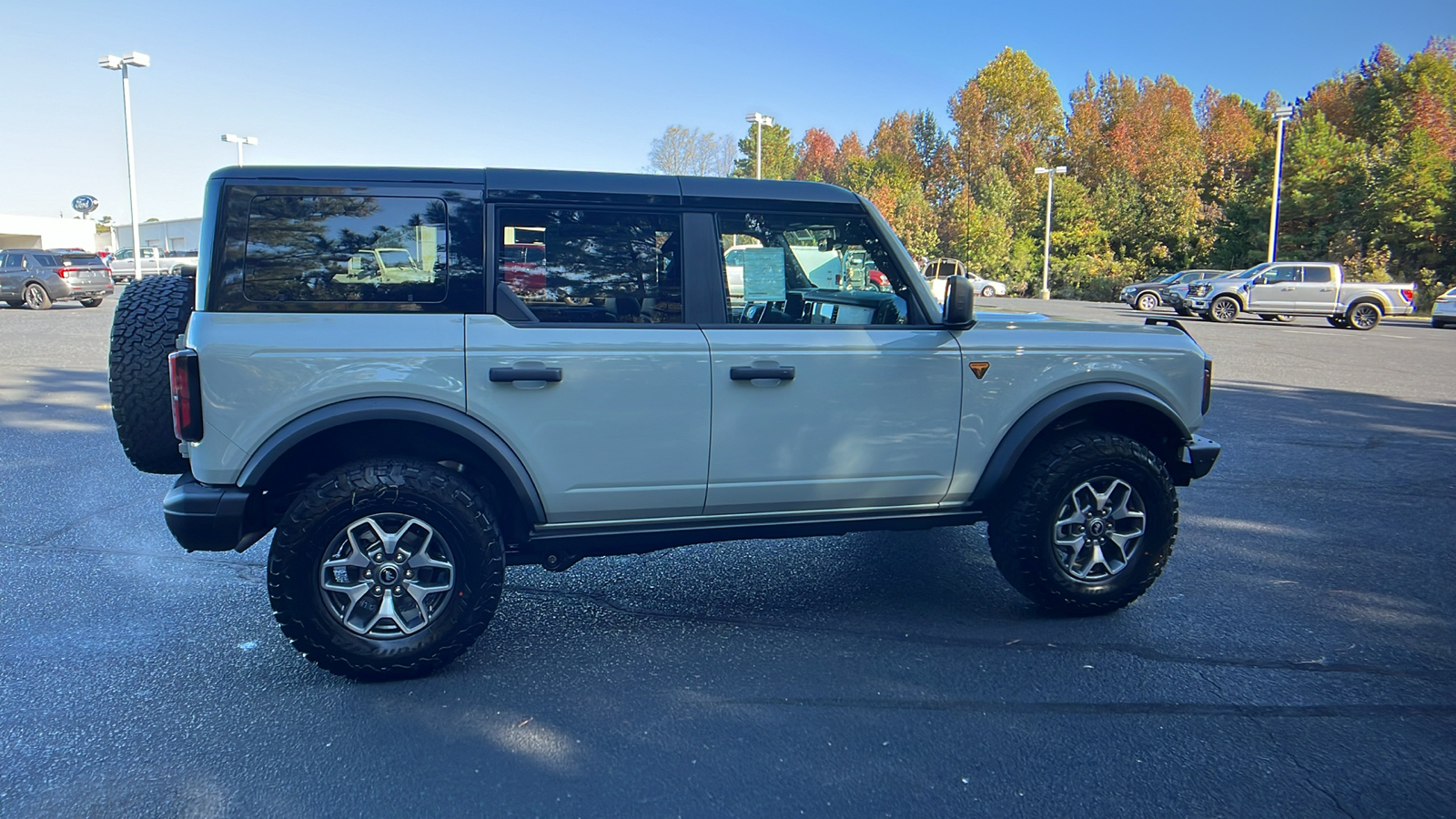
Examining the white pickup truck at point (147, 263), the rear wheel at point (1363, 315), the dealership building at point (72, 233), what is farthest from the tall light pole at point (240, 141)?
the rear wheel at point (1363, 315)

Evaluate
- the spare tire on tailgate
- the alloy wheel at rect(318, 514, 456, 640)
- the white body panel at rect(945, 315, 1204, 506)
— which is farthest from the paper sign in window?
the spare tire on tailgate

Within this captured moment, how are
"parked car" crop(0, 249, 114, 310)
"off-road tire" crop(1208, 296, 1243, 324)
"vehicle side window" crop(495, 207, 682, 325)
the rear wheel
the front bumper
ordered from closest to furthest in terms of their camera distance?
1. "vehicle side window" crop(495, 207, 682, 325)
2. the front bumper
3. the rear wheel
4. "parked car" crop(0, 249, 114, 310)
5. "off-road tire" crop(1208, 296, 1243, 324)

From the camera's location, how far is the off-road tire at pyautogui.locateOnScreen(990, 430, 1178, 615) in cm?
414

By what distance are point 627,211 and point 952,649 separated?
7.35 feet

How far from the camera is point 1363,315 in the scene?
24.6 meters

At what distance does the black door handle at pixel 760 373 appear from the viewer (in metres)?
3.76

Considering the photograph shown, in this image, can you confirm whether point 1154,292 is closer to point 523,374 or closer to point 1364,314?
point 1364,314

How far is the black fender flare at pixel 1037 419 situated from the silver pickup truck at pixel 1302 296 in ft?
82.1

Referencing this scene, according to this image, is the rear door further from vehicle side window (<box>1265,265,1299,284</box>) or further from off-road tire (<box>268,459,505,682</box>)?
off-road tire (<box>268,459,505,682</box>)

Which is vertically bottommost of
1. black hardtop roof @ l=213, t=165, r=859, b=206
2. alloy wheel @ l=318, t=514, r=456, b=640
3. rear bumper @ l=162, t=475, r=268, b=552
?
alloy wheel @ l=318, t=514, r=456, b=640

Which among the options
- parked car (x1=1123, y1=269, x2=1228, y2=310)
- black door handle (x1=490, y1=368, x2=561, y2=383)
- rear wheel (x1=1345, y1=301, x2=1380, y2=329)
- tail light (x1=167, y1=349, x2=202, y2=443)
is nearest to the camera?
tail light (x1=167, y1=349, x2=202, y2=443)

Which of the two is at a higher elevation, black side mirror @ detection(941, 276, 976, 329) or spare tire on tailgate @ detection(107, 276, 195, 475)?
black side mirror @ detection(941, 276, 976, 329)

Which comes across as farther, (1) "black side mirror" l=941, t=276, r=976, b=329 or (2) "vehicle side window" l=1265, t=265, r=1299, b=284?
(2) "vehicle side window" l=1265, t=265, r=1299, b=284

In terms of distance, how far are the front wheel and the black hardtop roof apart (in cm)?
2642
